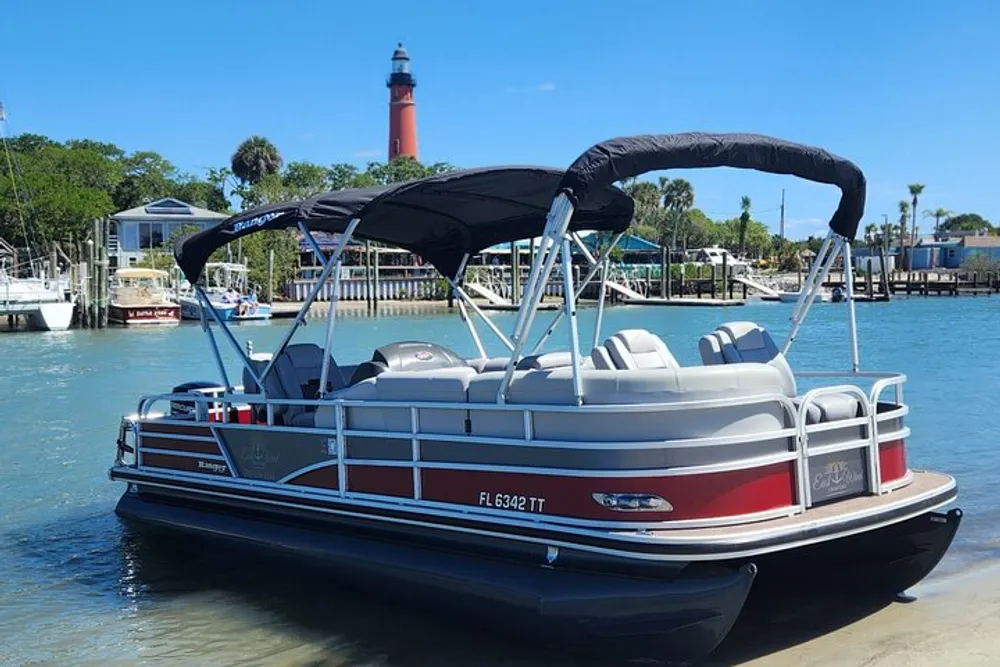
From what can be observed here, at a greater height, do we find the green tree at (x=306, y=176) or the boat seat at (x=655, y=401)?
the green tree at (x=306, y=176)

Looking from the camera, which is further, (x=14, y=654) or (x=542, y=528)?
(x=14, y=654)

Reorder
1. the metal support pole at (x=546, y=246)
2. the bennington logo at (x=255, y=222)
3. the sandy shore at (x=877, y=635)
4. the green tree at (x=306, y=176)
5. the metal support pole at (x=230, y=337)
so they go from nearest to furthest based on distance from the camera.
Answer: the metal support pole at (x=546, y=246), the sandy shore at (x=877, y=635), the bennington logo at (x=255, y=222), the metal support pole at (x=230, y=337), the green tree at (x=306, y=176)

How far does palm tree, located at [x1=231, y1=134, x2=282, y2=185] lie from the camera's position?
3287 inches

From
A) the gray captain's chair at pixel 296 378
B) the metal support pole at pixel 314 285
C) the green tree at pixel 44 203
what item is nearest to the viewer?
the metal support pole at pixel 314 285

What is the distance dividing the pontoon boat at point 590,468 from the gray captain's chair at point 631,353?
0.02 m

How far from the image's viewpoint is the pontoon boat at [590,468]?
5781mm

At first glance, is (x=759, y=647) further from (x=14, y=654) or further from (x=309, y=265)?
(x=309, y=265)

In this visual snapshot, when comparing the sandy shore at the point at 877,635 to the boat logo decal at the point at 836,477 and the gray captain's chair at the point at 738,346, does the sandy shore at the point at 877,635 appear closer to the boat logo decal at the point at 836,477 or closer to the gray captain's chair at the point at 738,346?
the boat logo decal at the point at 836,477

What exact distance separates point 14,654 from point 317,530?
229 centimetres

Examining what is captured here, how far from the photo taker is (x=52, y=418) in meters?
18.9

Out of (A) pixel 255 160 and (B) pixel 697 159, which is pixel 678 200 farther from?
(B) pixel 697 159

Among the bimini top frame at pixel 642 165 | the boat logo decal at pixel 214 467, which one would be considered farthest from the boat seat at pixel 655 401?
the boat logo decal at pixel 214 467

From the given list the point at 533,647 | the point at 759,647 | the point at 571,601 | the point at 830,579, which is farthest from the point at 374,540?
the point at 830,579

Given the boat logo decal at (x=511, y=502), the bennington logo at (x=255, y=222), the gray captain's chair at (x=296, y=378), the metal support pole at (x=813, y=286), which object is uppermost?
the bennington logo at (x=255, y=222)
